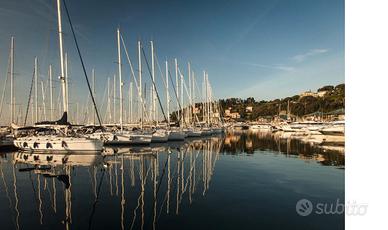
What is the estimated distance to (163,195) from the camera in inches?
461

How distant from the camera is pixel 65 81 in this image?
26719mm

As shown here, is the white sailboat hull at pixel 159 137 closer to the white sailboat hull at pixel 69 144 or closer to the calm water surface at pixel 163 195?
the white sailboat hull at pixel 69 144

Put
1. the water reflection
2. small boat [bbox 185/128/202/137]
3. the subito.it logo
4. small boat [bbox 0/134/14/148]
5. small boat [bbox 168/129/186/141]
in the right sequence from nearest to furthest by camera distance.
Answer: the water reflection, the subito.it logo, small boat [bbox 0/134/14/148], small boat [bbox 168/129/186/141], small boat [bbox 185/128/202/137]

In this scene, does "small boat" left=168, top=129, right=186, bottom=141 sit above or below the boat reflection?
above

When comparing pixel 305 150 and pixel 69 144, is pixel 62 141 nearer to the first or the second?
pixel 69 144

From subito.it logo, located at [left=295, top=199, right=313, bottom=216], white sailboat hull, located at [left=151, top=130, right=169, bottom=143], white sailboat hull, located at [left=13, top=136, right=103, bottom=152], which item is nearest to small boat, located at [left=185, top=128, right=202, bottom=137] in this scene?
white sailboat hull, located at [left=151, top=130, right=169, bottom=143]

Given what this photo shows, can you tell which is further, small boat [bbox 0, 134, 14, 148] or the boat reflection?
small boat [bbox 0, 134, 14, 148]

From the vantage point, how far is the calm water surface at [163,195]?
8.55 m

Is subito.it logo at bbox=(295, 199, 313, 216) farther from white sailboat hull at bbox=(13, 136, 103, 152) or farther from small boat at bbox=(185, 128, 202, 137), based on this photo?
small boat at bbox=(185, 128, 202, 137)

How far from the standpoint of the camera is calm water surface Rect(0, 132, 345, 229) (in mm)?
8555

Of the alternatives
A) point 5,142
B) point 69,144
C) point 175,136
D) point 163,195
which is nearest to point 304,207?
point 163,195

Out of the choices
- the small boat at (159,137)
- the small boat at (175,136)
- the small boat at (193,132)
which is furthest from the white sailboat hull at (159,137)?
the small boat at (193,132)

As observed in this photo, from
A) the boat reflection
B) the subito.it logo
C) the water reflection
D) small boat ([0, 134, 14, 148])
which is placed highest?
small boat ([0, 134, 14, 148])

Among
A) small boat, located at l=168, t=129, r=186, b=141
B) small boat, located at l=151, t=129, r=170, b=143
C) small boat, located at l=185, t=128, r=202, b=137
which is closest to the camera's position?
small boat, located at l=151, t=129, r=170, b=143
